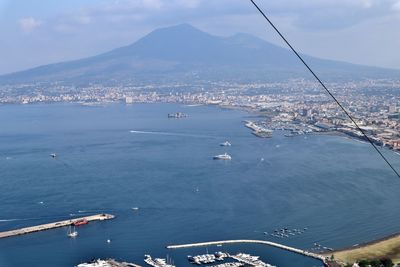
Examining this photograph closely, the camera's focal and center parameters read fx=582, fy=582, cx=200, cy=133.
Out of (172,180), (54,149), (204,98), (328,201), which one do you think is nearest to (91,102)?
(204,98)

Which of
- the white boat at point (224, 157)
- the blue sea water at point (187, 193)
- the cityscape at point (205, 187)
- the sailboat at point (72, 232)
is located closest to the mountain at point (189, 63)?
the cityscape at point (205, 187)

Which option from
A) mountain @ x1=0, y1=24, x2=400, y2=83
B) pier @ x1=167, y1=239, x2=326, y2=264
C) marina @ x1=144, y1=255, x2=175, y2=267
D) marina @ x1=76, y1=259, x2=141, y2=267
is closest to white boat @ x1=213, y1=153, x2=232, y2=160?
pier @ x1=167, y1=239, x2=326, y2=264

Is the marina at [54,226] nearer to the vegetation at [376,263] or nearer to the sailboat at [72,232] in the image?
the sailboat at [72,232]

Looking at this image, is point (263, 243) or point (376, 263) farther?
point (263, 243)

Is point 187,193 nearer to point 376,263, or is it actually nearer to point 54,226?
point 54,226

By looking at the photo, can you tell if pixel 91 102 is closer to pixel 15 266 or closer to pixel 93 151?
pixel 93 151

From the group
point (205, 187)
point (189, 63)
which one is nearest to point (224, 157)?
point (205, 187)

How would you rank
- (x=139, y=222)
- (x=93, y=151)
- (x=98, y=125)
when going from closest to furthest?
(x=139, y=222) < (x=93, y=151) < (x=98, y=125)
